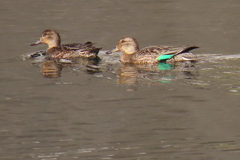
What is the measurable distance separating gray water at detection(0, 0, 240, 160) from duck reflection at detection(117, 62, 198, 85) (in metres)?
0.02

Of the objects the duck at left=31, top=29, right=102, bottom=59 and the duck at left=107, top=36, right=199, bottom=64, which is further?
the duck at left=31, top=29, right=102, bottom=59

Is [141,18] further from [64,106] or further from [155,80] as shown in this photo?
[64,106]

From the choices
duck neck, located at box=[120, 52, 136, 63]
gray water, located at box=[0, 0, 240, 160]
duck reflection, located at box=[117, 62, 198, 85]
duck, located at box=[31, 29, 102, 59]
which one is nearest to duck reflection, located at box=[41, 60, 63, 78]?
gray water, located at box=[0, 0, 240, 160]

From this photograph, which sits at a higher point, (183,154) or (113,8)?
(113,8)

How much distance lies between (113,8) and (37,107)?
11.6m

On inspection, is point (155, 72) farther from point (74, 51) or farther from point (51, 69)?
point (74, 51)

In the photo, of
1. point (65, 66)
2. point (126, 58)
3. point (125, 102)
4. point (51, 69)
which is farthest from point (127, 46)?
point (125, 102)

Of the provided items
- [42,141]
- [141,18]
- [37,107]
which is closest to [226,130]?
[42,141]

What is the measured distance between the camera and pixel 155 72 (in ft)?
38.4

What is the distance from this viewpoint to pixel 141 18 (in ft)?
61.1

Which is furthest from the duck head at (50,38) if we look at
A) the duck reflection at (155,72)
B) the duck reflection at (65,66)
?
the duck reflection at (155,72)

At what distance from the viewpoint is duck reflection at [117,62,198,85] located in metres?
10.9

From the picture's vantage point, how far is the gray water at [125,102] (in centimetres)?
717

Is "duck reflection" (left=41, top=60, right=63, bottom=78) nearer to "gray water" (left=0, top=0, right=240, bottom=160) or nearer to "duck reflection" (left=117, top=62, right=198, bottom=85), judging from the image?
"gray water" (left=0, top=0, right=240, bottom=160)
